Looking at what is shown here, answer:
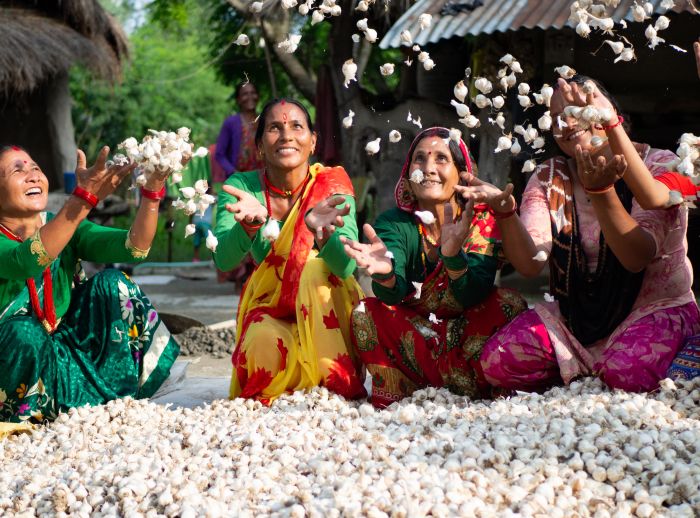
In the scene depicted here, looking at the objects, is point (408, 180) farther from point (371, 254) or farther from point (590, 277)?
point (590, 277)

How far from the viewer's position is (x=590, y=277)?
3529 mm

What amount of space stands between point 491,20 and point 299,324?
389cm

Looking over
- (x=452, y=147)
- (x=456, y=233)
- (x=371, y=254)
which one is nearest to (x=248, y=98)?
(x=452, y=147)

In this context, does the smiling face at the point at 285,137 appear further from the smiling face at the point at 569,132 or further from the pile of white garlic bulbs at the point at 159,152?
the smiling face at the point at 569,132

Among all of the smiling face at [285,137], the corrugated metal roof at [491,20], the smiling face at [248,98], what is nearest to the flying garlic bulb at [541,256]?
the smiling face at [285,137]

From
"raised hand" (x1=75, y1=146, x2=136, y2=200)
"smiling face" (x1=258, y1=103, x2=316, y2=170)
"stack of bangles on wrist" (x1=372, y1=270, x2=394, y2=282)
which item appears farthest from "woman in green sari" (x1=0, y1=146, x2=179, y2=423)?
"stack of bangles on wrist" (x1=372, y1=270, x2=394, y2=282)

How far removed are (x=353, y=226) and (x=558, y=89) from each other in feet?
3.48

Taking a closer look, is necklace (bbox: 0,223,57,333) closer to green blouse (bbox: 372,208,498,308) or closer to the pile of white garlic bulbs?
the pile of white garlic bulbs

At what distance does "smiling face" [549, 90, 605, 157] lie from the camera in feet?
10.9

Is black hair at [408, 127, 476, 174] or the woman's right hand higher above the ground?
black hair at [408, 127, 476, 174]

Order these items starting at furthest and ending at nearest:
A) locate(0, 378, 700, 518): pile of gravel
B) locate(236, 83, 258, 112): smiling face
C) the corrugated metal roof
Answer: locate(236, 83, 258, 112): smiling face, the corrugated metal roof, locate(0, 378, 700, 518): pile of gravel

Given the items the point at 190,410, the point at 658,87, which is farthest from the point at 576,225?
the point at 658,87

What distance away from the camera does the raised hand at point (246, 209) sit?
3590 millimetres

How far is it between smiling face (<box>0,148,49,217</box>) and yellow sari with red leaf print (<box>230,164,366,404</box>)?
1.02m
